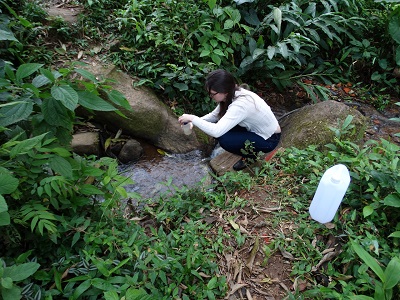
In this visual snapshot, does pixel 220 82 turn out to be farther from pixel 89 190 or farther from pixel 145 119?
pixel 89 190

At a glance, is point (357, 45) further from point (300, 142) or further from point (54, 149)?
point (54, 149)

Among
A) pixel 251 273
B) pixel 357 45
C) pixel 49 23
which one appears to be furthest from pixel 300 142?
pixel 49 23

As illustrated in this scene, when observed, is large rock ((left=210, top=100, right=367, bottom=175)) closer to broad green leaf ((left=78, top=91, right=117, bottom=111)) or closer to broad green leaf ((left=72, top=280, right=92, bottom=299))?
broad green leaf ((left=78, top=91, right=117, bottom=111))

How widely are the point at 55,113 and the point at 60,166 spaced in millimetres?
304

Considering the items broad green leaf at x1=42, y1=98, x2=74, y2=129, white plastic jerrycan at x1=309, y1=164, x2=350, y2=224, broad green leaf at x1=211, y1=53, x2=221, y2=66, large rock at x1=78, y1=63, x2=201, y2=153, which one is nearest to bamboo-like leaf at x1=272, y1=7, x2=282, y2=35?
broad green leaf at x1=211, y1=53, x2=221, y2=66

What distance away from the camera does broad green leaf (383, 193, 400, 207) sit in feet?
7.51

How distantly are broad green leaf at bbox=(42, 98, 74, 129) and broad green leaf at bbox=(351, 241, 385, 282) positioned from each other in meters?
1.92

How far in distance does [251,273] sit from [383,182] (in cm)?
119

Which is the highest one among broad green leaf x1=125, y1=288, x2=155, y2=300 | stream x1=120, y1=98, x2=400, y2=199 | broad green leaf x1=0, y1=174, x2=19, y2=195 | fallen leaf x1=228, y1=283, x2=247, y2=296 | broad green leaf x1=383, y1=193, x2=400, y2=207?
broad green leaf x1=0, y1=174, x2=19, y2=195

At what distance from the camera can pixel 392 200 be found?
2.32 metres

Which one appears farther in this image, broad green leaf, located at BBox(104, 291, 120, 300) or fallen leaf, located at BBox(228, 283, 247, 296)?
fallen leaf, located at BBox(228, 283, 247, 296)

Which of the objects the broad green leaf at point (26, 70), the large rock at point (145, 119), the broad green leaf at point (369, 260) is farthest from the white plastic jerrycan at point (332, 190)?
the large rock at point (145, 119)

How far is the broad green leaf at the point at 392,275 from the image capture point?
1.92 m

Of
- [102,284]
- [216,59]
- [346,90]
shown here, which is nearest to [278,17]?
[216,59]
